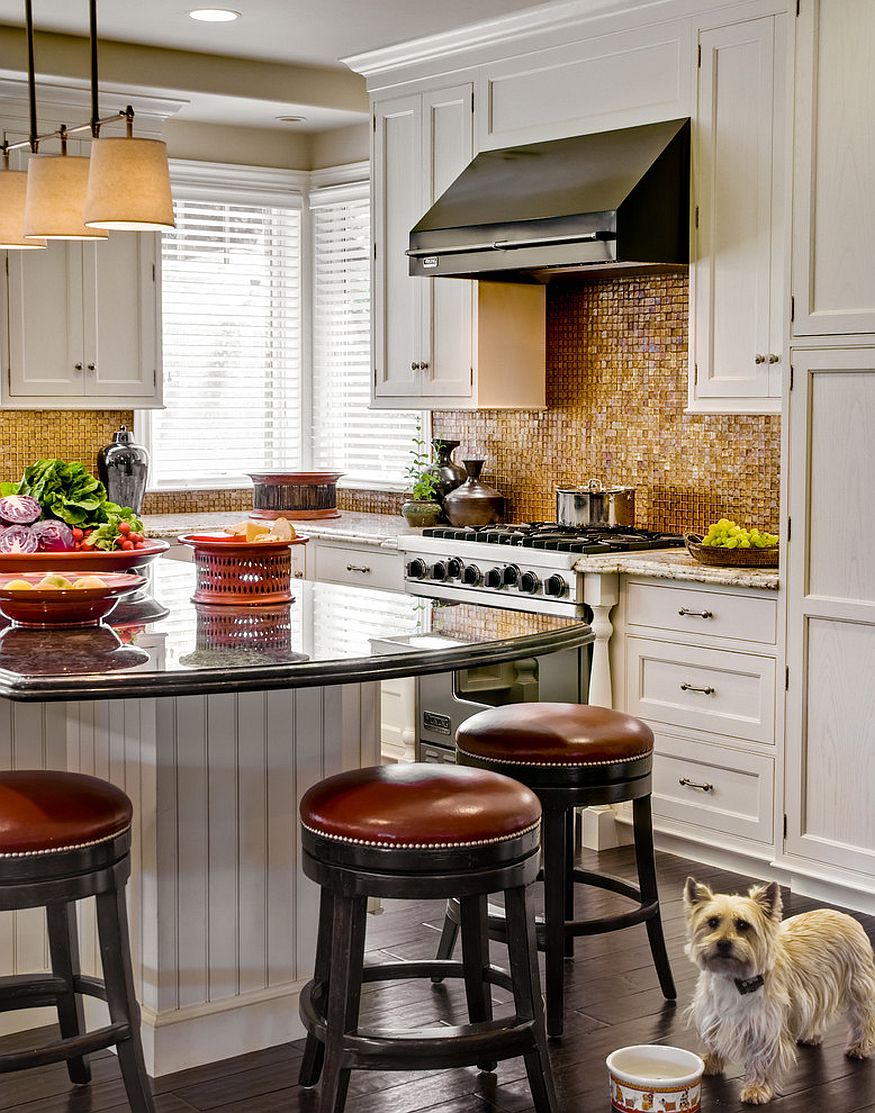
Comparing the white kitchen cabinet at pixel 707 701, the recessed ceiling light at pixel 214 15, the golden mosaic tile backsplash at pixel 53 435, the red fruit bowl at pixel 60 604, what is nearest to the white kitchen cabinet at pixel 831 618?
the white kitchen cabinet at pixel 707 701

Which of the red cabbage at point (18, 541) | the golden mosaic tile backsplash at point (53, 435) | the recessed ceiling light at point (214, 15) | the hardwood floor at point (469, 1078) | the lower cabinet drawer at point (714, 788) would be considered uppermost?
the recessed ceiling light at point (214, 15)

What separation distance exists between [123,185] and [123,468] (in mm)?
3214

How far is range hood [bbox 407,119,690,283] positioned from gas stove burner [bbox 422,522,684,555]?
2.93 feet

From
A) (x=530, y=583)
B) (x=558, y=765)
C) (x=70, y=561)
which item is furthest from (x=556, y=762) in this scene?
(x=530, y=583)

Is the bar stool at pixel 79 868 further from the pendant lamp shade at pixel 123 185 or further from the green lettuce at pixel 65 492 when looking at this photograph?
the pendant lamp shade at pixel 123 185

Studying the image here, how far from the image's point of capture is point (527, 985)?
260cm

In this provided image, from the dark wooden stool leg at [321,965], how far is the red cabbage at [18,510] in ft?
3.74

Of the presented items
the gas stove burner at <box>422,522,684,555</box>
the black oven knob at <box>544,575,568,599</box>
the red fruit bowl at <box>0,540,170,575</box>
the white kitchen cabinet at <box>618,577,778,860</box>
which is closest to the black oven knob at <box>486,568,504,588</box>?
the gas stove burner at <box>422,522,684,555</box>

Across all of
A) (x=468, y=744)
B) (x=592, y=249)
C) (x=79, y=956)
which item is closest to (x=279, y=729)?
(x=468, y=744)

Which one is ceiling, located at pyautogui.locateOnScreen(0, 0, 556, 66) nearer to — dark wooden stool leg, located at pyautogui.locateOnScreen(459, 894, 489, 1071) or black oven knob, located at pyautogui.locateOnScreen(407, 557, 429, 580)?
black oven knob, located at pyautogui.locateOnScreen(407, 557, 429, 580)

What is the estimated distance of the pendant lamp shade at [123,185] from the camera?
283 cm

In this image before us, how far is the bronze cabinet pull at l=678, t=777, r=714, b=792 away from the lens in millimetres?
4414

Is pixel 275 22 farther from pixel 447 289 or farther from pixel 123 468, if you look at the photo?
pixel 123 468

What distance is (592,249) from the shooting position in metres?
4.53
